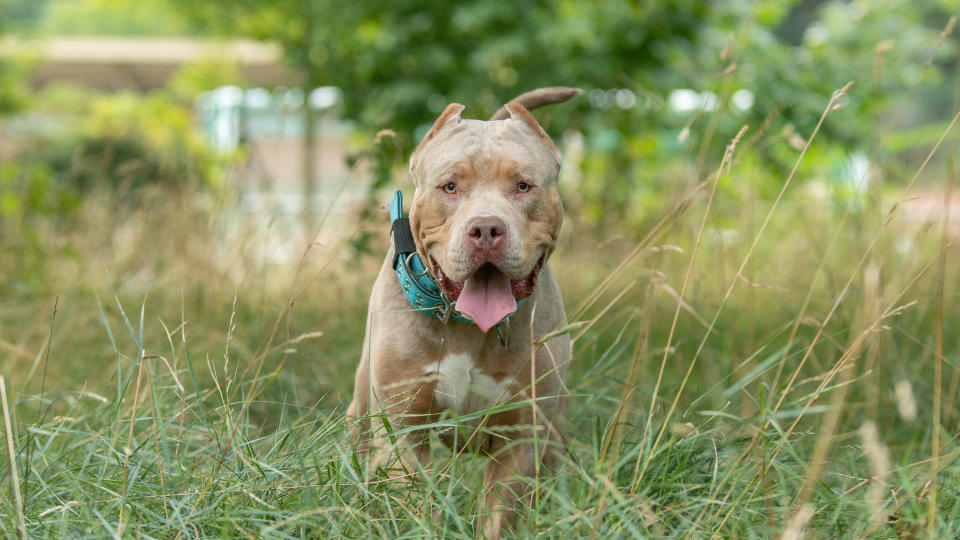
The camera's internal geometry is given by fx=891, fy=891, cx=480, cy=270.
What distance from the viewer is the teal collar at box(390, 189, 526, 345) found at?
2732 mm

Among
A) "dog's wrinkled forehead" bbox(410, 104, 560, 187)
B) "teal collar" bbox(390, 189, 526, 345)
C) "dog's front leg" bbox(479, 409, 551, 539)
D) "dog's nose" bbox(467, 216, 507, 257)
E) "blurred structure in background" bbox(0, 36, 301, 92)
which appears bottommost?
"blurred structure in background" bbox(0, 36, 301, 92)

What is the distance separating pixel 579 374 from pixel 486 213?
55.0 inches

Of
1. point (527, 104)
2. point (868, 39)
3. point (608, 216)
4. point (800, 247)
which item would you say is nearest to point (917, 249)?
point (527, 104)

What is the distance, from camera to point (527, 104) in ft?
10.8

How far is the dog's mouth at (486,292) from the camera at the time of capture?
98.6 inches

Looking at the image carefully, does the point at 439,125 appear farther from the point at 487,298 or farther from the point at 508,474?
the point at 508,474

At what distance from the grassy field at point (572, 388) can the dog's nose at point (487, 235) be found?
329 millimetres

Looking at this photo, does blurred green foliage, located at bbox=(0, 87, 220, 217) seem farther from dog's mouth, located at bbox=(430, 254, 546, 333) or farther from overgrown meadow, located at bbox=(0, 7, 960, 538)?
dog's mouth, located at bbox=(430, 254, 546, 333)

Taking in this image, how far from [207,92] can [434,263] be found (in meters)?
12.2

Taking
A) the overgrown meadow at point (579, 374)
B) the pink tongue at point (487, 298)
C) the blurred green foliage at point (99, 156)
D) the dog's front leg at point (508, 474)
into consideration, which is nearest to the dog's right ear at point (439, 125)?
the overgrown meadow at point (579, 374)

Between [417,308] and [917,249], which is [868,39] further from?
[417,308]

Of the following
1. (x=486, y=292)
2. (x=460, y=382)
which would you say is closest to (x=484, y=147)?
(x=486, y=292)

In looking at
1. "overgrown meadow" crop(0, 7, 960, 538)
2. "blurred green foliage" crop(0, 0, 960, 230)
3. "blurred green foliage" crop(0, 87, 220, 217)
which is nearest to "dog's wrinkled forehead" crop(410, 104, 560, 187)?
"overgrown meadow" crop(0, 7, 960, 538)

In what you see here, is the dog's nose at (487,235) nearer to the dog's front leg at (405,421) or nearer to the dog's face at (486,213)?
the dog's face at (486,213)
